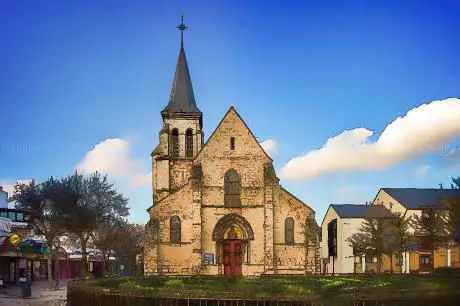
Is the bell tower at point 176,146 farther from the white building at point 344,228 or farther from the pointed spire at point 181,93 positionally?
the white building at point 344,228

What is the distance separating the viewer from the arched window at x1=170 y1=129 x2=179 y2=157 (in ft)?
184

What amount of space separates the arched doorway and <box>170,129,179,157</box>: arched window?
35.3 ft

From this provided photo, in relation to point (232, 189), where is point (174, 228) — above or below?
below

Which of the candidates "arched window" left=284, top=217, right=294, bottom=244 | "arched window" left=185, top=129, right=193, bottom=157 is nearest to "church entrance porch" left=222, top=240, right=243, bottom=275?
"arched window" left=284, top=217, right=294, bottom=244

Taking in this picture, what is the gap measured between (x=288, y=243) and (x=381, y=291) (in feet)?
92.4

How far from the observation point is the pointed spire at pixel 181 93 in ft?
188

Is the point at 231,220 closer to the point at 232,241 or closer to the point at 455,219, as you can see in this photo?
the point at 232,241

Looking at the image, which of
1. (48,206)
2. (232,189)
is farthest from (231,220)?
(48,206)

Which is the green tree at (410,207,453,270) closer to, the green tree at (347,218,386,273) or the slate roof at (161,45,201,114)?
the green tree at (347,218,386,273)

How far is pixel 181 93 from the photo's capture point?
194 ft

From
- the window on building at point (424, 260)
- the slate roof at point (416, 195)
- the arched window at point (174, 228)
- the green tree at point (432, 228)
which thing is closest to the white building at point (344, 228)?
the slate roof at point (416, 195)

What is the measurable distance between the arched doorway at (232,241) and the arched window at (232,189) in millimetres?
1132

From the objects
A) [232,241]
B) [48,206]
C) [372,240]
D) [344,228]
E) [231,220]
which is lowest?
[372,240]

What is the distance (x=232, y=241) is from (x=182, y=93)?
18.0 m
